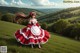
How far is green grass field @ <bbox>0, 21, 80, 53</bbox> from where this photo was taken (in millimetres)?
3773

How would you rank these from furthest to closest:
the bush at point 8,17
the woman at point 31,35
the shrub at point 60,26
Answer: the shrub at point 60,26 < the bush at point 8,17 < the woman at point 31,35

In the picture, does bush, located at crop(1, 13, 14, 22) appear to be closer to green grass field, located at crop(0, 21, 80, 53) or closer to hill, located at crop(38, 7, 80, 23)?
green grass field, located at crop(0, 21, 80, 53)

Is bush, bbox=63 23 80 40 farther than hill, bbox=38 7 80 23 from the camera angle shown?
No

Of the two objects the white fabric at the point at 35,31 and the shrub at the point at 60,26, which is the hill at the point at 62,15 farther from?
the white fabric at the point at 35,31

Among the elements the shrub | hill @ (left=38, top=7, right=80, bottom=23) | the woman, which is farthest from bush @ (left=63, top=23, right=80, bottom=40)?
the woman

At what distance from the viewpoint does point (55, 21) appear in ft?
14.9

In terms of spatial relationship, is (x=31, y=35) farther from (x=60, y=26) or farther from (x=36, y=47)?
(x=60, y=26)

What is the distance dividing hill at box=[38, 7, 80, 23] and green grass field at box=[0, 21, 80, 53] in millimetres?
298

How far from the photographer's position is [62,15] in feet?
15.2

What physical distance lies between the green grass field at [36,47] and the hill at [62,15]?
298 mm

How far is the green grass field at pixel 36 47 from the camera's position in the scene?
12.4ft

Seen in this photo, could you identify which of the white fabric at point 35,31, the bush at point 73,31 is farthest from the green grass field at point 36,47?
the white fabric at point 35,31

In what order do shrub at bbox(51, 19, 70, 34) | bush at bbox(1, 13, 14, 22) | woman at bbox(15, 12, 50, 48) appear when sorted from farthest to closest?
shrub at bbox(51, 19, 70, 34) → bush at bbox(1, 13, 14, 22) → woman at bbox(15, 12, 50, 48)

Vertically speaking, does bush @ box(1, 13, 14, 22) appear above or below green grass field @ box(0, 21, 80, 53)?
above
